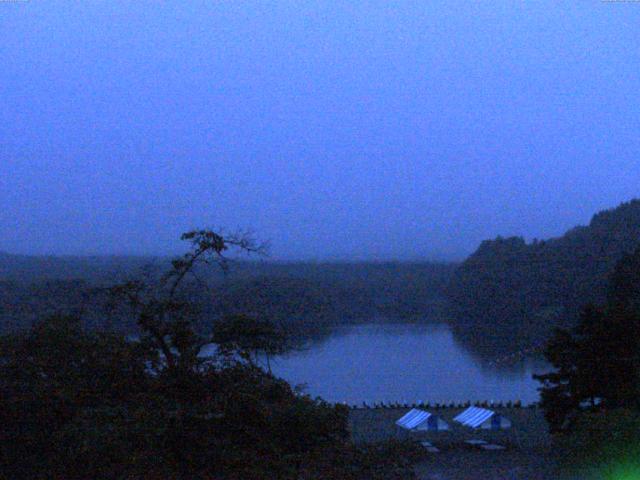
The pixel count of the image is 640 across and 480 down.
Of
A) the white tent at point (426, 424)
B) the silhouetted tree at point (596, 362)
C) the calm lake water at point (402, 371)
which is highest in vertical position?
the silhouetted tree at point (596, 362)

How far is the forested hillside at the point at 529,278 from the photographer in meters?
59.4

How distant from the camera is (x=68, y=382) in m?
6.44

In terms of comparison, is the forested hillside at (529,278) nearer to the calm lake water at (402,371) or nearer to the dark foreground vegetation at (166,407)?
the calm lake water at (402,371)

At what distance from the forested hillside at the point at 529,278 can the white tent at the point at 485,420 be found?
3378cm

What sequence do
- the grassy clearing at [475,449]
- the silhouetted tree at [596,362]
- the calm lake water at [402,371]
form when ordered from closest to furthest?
the silhouetted tree at [596,362] < the grassy clearing at [475,449] < the calm lake water at [402,371]

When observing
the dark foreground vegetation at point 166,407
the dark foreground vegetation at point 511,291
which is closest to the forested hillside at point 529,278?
the dark foreground vegetation at point 511,291

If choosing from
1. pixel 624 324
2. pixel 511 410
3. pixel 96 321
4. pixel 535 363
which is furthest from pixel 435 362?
pixel 96 321

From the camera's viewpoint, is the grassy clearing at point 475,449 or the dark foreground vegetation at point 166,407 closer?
the dark foreground vegetation at point 166,407

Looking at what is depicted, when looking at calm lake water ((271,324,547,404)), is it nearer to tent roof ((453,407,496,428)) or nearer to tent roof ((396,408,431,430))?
tent roof ((396,408,431,430))

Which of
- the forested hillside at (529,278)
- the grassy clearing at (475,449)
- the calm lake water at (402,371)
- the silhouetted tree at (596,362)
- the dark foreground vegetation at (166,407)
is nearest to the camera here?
the dark foreground vegetation at (166,407)

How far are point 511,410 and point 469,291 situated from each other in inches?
1648

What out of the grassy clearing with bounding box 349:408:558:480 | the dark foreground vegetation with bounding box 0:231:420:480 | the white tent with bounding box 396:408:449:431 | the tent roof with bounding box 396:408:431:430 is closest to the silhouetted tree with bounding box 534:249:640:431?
the grassy clearing with bounding box 349:408:558:480

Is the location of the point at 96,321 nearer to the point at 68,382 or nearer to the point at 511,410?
the point at 68,382

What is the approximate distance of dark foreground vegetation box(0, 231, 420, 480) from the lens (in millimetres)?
6086
